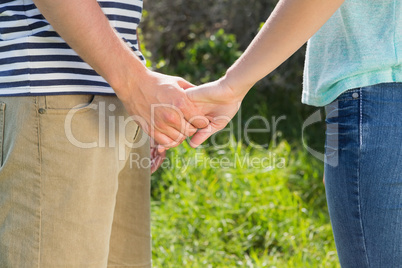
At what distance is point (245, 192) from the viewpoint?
11.3ft

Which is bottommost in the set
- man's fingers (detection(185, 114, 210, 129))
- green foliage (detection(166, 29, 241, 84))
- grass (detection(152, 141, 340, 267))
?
grass (detection(152, 141, 340, 267))

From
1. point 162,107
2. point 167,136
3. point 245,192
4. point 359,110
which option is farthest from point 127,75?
point 245,192

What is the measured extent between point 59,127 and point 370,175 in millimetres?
755

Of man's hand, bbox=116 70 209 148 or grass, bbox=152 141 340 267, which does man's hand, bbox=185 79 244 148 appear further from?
grass, bbox=152 141 340 267

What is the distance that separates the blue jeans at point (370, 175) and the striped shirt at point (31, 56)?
2.21ft

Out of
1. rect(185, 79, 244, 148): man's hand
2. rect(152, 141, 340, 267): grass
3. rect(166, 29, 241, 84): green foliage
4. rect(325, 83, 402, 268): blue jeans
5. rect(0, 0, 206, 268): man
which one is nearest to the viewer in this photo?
rect(325, 83, 402, 268): blue jeans

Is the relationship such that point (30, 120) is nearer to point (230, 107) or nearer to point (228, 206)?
point (230, 107)

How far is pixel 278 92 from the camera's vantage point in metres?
5.34

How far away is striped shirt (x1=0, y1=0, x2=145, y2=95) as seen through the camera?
56.9 inches

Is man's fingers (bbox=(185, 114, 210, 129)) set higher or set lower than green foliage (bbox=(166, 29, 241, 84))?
lower

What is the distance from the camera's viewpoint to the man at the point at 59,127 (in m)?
1.44

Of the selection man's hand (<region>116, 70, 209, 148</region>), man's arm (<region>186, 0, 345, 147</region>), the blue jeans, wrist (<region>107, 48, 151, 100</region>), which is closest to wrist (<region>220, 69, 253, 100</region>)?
man's arm (<region>186, 0, 345, 147</region>)

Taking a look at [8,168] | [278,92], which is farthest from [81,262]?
[278,92]

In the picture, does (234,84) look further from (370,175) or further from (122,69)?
(370,175)
